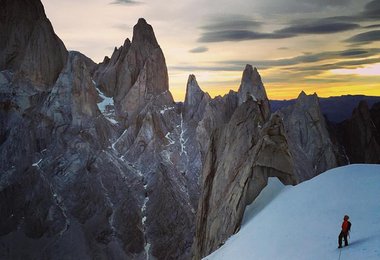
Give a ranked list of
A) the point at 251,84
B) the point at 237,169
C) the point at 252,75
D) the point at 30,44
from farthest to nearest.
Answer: the point at 30,44
the point at 252,75
the point at 251,84
the point at 237,169

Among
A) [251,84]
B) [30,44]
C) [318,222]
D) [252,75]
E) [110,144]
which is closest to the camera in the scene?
[318,222]

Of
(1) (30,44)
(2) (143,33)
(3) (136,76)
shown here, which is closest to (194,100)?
A: (3) (136,76)

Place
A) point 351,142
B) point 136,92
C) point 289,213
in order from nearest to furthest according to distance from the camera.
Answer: point 289,213
point 351,142
point 136,92

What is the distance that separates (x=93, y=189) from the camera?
150 m

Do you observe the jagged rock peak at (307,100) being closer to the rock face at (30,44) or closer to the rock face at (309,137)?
the rock face at (309,137)

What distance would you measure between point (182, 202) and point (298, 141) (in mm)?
42247

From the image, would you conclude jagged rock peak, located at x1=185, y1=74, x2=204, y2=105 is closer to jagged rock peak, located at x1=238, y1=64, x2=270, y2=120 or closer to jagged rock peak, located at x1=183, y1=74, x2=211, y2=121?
jagged rock peak, located at x1=183, y1=74, x2=211, y2=121

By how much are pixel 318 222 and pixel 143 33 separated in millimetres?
163599

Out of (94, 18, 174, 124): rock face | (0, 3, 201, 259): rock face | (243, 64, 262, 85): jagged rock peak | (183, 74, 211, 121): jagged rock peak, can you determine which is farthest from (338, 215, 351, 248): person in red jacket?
(183, 74, 211, 121): jagged rock peak

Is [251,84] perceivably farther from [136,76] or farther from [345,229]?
[345,229]

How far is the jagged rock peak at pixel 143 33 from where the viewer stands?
183875 millimetres

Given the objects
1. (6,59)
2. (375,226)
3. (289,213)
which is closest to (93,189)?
(6,59)

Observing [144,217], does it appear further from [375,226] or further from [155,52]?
[375,226]

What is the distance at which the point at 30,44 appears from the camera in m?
169
